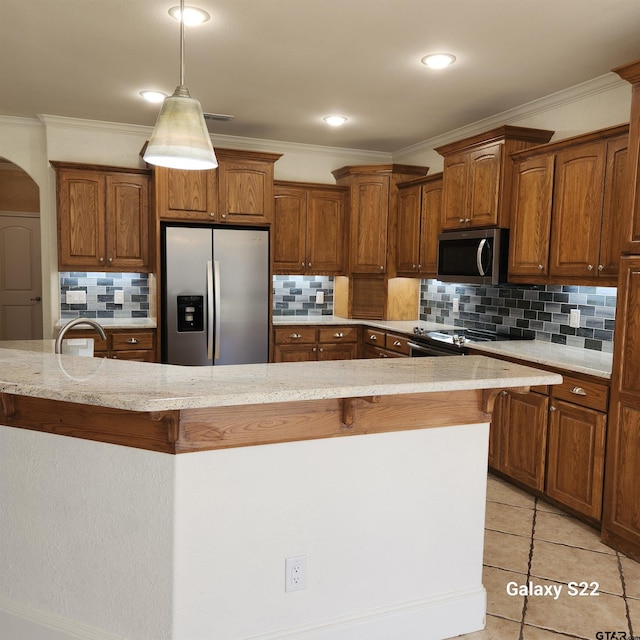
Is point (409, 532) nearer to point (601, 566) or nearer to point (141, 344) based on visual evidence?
point (601, 566)

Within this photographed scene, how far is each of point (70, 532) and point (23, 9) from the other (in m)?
2.48

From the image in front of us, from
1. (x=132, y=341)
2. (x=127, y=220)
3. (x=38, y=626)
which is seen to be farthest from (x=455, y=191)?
(x=38, y=626)

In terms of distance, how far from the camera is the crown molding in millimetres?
3672

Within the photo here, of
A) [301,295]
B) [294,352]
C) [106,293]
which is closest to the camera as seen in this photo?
[106,293]

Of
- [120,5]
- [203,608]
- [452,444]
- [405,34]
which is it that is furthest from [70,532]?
[405,34]

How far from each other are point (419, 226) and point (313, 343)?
1.45 meters

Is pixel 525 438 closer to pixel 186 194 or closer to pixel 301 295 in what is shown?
pixel 301 295

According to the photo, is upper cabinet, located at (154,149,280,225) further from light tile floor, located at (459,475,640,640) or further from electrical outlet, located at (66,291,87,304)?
light tile floor, located at (459,475,640,640)

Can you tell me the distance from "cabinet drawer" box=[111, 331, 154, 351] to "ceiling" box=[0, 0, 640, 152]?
179cm

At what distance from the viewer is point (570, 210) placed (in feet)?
11.8

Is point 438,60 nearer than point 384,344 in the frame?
Yes

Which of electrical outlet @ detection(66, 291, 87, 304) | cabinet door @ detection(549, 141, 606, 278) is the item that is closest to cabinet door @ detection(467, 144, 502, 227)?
cabinet door @ detection(549, 141, 606, 278)

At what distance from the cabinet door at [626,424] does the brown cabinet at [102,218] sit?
12.4 feet

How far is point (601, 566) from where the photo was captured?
285 cm
